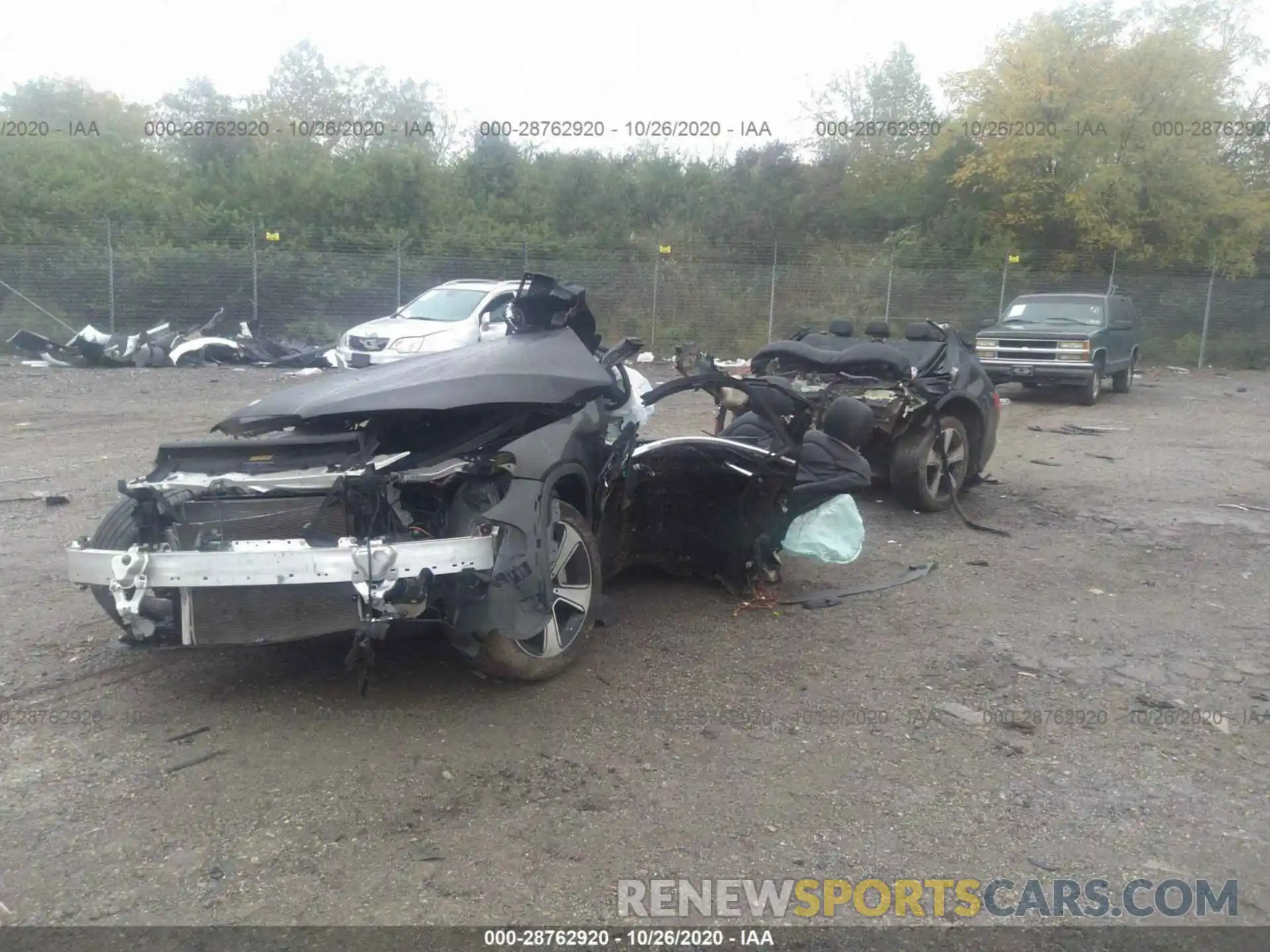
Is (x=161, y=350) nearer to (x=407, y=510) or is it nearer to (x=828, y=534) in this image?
(x=828, y=534)

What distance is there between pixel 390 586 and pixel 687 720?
4.47 feet

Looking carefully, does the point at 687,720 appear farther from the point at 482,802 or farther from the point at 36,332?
the point at 36,332

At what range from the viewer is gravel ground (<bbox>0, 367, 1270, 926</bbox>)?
3.30 m

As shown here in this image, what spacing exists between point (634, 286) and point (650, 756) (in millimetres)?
21286

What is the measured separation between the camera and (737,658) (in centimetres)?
523

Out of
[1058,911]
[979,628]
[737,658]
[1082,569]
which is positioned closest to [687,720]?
[737,658]

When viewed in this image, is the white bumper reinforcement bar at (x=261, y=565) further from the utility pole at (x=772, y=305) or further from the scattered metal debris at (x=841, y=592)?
the utility pole at (x=772, y=305)

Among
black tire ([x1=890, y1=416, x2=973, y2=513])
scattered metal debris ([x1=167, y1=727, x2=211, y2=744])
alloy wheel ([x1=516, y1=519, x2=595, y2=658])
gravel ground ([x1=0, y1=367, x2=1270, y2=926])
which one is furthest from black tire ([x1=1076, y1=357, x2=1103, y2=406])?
scattered metal debris ([x1=167, y1=727, x2=211, y2=744])

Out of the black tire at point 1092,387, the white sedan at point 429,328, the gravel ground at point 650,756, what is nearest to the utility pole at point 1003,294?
the black tire at point 1092,387

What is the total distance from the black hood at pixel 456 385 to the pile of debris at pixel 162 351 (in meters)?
13.7

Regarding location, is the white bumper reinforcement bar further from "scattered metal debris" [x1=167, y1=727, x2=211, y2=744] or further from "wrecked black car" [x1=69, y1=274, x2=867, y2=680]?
"scattered metal debris" [x1=167, y1=727, x2=211, y2=744]

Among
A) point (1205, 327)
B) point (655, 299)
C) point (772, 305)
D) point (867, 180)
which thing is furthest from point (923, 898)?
point (867, 180)

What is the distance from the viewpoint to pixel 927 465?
332 inches

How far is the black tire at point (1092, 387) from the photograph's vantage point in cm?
1742
